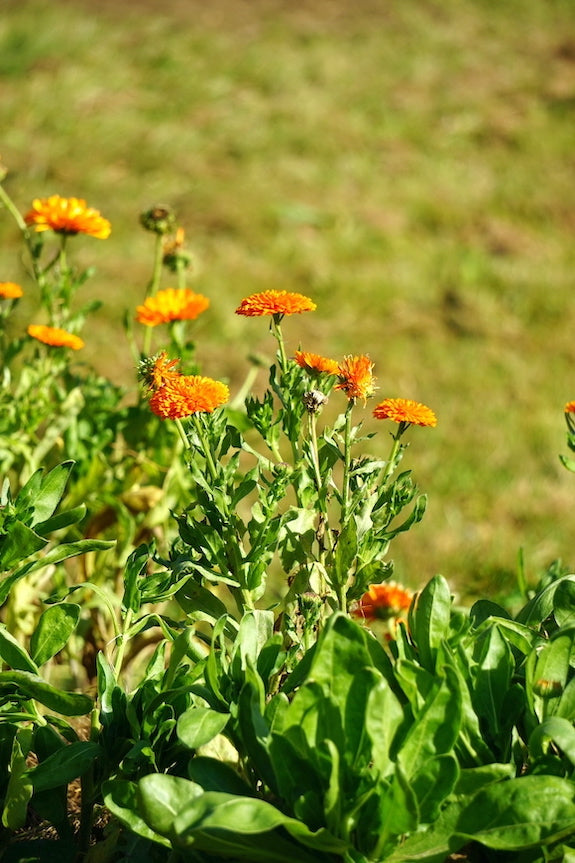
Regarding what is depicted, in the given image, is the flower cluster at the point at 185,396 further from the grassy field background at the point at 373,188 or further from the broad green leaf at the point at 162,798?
the grassy field background at the point at 373,188

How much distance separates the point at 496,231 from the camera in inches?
212

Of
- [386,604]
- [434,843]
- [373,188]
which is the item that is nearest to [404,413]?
[434,843]

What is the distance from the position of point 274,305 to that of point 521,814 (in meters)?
0.73

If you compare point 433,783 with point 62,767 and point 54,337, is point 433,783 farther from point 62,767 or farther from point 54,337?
point 54,337

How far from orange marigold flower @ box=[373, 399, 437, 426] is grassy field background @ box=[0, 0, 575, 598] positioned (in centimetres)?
133

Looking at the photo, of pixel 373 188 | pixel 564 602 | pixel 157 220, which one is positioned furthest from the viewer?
pixel 373 188

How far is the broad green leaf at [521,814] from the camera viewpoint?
3.08ft

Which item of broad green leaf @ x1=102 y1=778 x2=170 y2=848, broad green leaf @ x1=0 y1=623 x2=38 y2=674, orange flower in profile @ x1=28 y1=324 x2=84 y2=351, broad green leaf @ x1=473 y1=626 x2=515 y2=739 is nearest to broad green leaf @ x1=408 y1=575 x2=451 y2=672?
broad green leaf @ x1=473 y1=626 x2=515 y2=739

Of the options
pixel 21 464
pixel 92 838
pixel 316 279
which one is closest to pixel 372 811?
pixel 92 838

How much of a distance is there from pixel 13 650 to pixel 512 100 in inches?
277

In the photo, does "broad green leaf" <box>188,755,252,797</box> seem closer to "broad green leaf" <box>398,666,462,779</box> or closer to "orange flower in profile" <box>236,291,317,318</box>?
"broad green leaf" <box>398,666,462,779</box>

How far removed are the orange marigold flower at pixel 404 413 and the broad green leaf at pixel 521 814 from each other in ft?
1.64

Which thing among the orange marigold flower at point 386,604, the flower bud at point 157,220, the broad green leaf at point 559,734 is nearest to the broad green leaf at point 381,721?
the broad green leaf at point 559,734

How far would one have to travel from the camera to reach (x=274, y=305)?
52.6 inches
